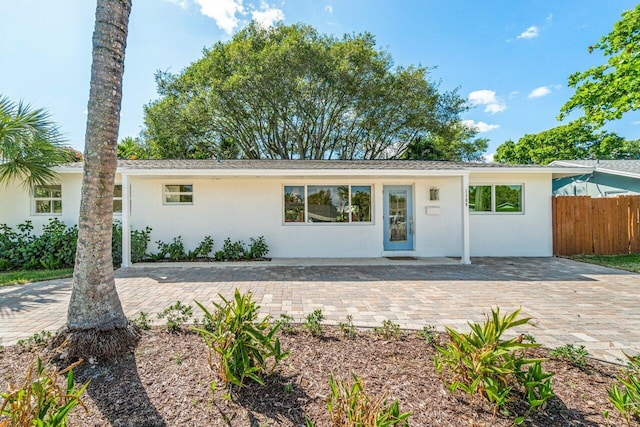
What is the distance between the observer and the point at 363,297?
534 centimetres

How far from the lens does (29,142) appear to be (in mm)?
7508

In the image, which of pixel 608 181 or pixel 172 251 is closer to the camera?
pixel 172 251

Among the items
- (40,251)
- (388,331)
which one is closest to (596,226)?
(388,331)

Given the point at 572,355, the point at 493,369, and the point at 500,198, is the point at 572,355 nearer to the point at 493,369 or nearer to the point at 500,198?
the point at 493,369

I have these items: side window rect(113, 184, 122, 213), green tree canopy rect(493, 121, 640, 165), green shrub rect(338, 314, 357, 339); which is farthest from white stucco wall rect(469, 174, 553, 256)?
green tree canopy rect(493, 121, 640, 165)

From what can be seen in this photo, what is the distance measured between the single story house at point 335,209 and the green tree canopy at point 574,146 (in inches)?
1148

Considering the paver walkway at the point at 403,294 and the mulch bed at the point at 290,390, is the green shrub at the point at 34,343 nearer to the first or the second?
the mulch bed at the point at 290,390

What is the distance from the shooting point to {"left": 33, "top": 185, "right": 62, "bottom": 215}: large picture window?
9.48 metres

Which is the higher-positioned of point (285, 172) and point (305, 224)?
point (285, 172)

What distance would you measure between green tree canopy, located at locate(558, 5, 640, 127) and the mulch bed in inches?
375

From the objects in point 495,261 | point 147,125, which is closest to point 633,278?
point 495,261

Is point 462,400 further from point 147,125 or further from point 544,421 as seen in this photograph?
point 147,125

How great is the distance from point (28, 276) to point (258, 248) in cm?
534

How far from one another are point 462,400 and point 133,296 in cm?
533
